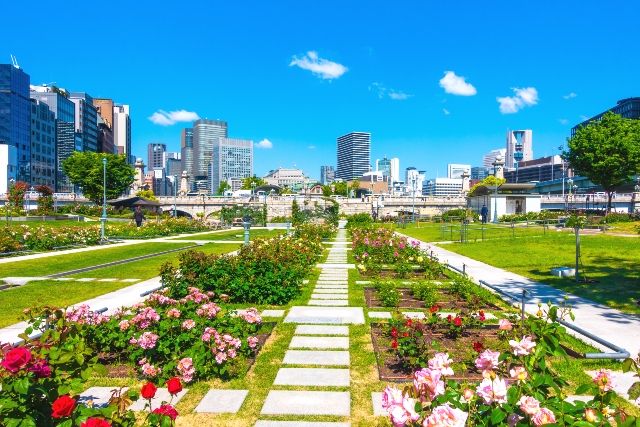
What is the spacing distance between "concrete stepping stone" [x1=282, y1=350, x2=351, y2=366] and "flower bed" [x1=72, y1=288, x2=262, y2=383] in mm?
578

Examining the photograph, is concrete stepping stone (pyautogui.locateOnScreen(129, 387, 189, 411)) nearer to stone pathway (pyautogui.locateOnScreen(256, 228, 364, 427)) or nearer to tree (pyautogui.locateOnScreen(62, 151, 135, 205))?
stone pathway (pyautogui.locateOnScreen(256, 228, 364, 427))

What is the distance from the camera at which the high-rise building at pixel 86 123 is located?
144875mm

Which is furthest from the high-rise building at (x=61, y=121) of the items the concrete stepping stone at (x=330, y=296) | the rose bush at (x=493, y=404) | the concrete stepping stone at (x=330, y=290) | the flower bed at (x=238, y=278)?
the rose bush at (x=493, y=404)

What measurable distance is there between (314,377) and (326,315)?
3.62 m

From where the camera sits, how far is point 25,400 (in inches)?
130

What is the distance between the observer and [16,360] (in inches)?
126

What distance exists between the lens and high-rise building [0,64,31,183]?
344 ft

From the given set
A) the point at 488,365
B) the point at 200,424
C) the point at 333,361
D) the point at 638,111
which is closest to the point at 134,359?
the point at 200,424

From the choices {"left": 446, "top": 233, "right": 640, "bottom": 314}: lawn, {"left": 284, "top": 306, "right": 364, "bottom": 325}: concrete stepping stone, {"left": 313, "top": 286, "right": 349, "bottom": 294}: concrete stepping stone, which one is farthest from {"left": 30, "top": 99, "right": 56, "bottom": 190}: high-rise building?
{"left": 284, "top": 306, "right": 364, "bottom": 325}: concrete stepping stone

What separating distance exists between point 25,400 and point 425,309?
27.8ft

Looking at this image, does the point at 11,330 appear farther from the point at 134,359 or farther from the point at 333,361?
the point at 333,361

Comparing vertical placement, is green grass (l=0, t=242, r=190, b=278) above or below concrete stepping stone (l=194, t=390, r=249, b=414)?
below

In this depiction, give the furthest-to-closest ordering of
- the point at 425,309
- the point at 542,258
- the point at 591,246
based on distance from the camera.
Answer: the point at 591,246, the point at 542,258, the point at 425,309

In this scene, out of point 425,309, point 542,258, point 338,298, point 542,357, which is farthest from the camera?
point 542,258
